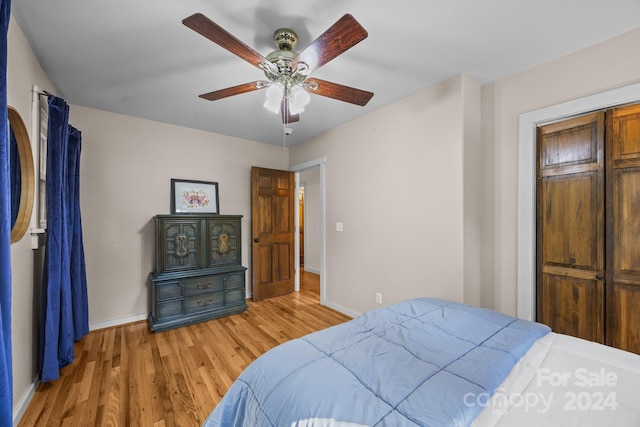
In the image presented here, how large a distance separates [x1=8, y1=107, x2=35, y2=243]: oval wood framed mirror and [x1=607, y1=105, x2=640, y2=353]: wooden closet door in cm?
404

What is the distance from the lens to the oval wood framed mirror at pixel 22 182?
1729 mm

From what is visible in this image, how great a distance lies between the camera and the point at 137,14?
1.61 meters

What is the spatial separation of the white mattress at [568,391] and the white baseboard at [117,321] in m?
3.75

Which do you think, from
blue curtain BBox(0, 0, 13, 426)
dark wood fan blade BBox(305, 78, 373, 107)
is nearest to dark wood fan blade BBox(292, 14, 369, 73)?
dark wood fan blade BBox(305, 78, 373, 107)

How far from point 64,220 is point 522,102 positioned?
402cm

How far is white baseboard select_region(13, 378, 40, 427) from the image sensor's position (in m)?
1.64

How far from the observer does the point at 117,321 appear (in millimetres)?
3129

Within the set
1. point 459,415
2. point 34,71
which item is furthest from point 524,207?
point 34,71

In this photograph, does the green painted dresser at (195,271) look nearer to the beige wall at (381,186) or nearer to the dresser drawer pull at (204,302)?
the dresser drawer pull at (204,302)

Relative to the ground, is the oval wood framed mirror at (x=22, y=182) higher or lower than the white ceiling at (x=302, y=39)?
lower

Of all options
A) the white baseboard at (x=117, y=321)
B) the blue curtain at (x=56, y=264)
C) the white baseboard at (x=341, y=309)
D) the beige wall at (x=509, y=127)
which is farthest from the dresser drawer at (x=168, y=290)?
the beige wall at (x=509, y=127)

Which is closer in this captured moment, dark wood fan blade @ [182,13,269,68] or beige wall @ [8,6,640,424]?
dark wood fan blade @ [182,13,269,68]

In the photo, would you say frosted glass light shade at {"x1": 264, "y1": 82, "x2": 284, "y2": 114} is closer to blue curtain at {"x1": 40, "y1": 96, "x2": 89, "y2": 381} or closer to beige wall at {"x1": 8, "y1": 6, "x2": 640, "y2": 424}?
beige wall at {"x1": 8, "y1": 6, "x2": 640, "y2": 424}

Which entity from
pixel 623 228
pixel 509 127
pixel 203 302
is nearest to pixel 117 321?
pixel 203 302
